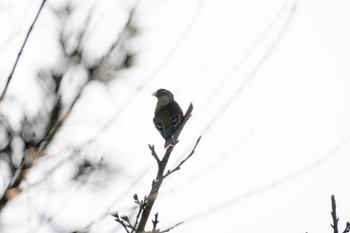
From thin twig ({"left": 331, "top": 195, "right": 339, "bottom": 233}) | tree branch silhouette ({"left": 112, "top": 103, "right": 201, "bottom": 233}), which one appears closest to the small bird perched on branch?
tree branch silhouette ({"left": 112, "top": 103, "right": 201, "bottom": 233})

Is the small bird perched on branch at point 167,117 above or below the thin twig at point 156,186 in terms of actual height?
above

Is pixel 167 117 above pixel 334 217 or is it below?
above

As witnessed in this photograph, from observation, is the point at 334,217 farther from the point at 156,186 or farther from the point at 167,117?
the point at 167,117

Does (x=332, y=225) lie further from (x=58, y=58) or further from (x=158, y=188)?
(x=58, y=58)

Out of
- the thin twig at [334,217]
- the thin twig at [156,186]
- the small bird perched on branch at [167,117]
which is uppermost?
the small bird perched on branch at [167,117]

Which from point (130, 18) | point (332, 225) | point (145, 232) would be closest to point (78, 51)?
point (130, 18)

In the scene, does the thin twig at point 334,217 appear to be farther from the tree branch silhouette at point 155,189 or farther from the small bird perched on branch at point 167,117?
the small bird perched on branch at point 167,117

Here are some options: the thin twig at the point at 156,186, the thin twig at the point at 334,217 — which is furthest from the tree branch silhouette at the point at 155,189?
the thin twig at the point at 334,217

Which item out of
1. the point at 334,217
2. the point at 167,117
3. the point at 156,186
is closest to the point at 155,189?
the point at 156,186

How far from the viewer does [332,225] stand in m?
1.83

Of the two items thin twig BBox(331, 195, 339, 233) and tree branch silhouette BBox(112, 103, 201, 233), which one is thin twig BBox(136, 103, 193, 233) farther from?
thin twig BBox(331, 195, 339, 233)

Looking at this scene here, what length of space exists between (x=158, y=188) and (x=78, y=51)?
3.17 ft

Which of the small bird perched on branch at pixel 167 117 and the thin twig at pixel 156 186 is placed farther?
the small bird perched on branch at pixel 167 117

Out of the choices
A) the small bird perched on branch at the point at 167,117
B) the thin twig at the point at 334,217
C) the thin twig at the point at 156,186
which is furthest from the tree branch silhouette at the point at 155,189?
the small bird perched on branch at the point at 167,117
